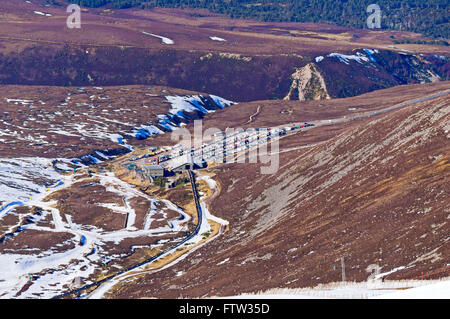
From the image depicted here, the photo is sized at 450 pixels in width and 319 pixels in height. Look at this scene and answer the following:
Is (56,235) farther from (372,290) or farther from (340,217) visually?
(372,290)

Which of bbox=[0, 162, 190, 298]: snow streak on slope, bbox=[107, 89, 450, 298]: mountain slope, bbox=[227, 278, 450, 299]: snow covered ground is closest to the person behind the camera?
bbox=[227, 278, 450, 299]: snow covered ground

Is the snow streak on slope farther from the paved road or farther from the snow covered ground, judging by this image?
the snow covered ground

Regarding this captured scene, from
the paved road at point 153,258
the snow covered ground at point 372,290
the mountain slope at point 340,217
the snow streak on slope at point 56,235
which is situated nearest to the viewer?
the snow covered ground at point 372,290

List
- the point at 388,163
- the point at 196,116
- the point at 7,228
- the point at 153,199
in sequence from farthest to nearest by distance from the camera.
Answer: the point at 196,116 → the point at 153,199 → the point at 7,228 → the point at 388,163

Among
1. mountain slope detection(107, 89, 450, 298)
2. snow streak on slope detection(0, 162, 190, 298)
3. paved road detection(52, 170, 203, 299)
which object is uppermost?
mountain slope detection(107, 89, 450, 298)

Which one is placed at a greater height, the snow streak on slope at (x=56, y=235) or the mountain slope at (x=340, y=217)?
the mountain slope at (x=340, y=217)

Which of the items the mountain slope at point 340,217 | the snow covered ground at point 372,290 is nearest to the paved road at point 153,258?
the mountain slope at point 340,217

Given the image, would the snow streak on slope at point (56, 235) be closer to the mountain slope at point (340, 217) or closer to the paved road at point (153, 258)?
the paved road at point (153, 258)

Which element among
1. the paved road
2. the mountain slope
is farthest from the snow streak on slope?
the mountain slope

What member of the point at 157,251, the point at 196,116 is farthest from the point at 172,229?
the point at 196,116

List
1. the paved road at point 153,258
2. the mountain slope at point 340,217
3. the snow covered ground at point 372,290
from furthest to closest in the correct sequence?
the paved road at point 153,258, the mountain slope at point 340,217, the snow covered ground at point 372,290
